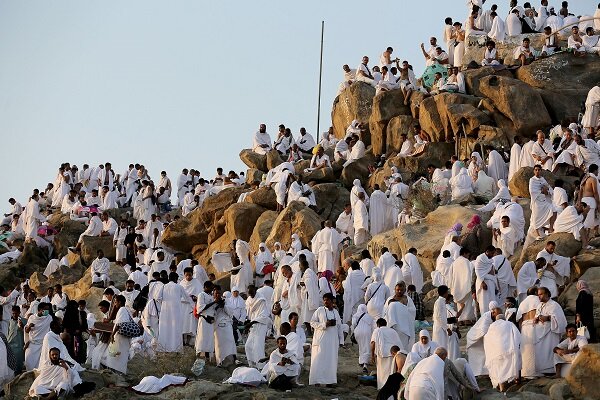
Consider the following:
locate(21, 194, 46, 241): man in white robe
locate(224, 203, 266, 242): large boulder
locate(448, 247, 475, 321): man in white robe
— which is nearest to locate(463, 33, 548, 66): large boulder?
locate(224, 203, 266, 242): large boulder

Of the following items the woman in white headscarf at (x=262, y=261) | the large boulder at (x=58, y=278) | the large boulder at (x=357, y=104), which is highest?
the large boulder at (x=357, y=104)

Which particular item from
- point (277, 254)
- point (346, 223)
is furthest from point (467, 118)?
point (277, 254)

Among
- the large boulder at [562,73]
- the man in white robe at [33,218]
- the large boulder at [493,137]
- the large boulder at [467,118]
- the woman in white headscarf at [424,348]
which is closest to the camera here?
the woman in white headscarf at [424,348]

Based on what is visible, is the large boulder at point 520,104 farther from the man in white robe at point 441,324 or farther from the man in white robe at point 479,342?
the man in white robe at point 479,342

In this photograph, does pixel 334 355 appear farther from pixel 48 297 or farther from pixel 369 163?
pixel 369 163

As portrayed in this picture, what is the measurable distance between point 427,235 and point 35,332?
1022 cm

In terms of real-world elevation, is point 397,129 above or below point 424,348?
above

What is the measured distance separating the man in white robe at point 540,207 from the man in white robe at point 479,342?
7.00 m

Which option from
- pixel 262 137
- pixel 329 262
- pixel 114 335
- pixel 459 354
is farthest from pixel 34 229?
pixel 459 354

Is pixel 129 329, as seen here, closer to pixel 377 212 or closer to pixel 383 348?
pixel 383 348

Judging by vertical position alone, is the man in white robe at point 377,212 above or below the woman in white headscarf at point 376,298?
above

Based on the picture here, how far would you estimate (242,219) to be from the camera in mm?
36250

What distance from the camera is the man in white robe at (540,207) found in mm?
27922

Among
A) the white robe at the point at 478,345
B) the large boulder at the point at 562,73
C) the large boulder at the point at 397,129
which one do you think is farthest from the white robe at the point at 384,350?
the large boulder at the point at 562,73
